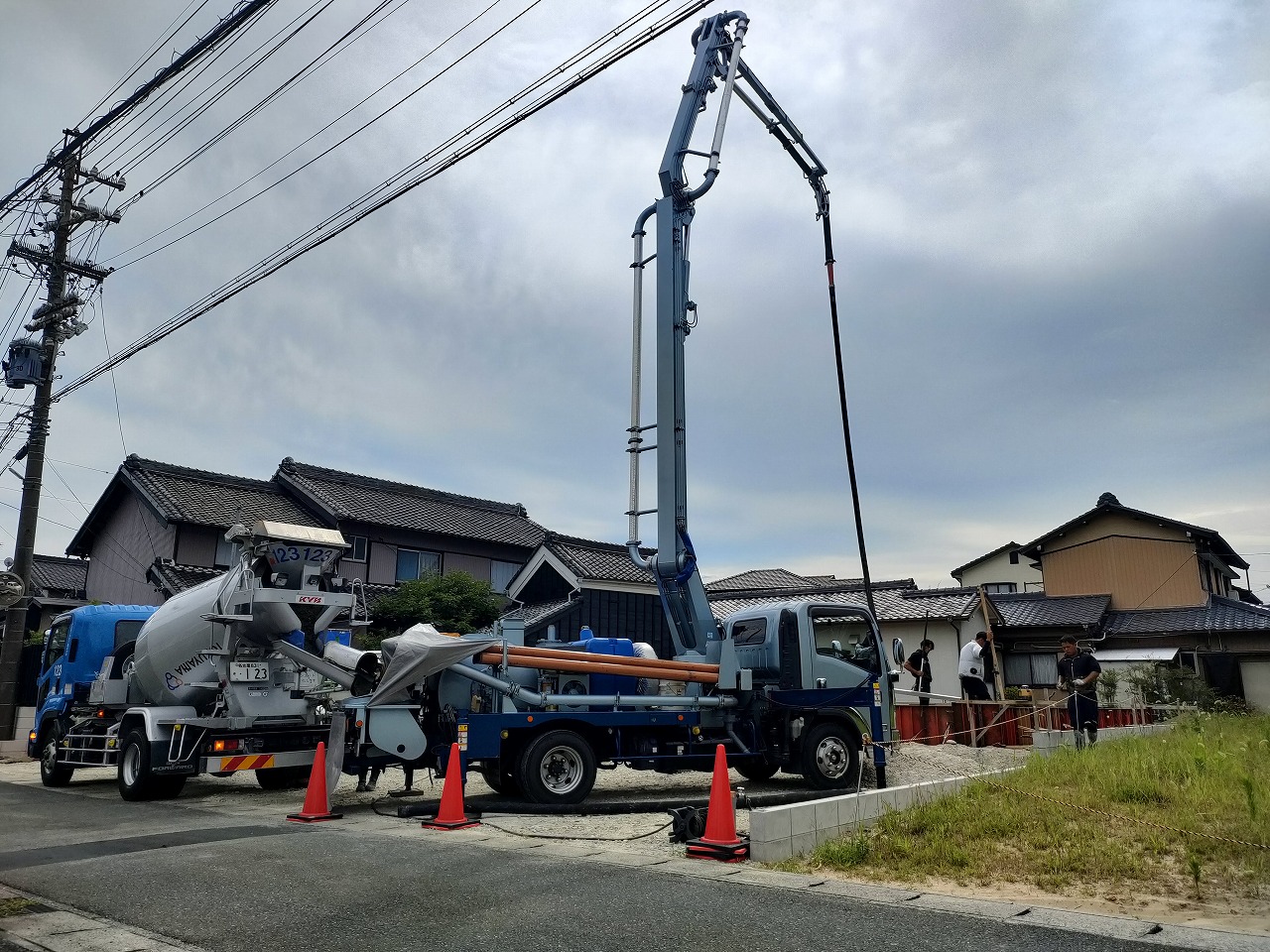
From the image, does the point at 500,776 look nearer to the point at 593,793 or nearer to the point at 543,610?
the point at 593,793

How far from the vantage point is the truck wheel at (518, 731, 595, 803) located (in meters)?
9.81

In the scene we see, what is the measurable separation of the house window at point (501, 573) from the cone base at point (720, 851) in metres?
23.0

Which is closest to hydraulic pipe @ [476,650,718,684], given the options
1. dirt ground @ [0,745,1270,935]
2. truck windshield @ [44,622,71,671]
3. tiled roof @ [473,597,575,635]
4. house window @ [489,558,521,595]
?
dirt ground @ [0,745,1270,935]

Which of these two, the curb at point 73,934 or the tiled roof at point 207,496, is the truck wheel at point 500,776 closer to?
the curb at point 73,934

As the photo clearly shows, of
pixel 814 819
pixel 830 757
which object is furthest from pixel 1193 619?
pixel 814 819

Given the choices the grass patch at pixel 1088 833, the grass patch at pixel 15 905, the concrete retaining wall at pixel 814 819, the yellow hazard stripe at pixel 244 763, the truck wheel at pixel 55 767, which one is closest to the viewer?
the grass patch at pixel 15 905

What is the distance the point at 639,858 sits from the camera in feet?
23.2

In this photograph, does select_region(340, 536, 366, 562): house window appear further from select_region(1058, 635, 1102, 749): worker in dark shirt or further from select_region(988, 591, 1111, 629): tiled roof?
select_region(1058, 635, 1102, 749): worker in dark shirt

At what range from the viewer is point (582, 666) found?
10359mm

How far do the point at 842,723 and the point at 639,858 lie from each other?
5192 mm

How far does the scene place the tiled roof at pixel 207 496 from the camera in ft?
81.1

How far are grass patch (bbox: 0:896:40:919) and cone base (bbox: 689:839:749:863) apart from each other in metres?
4.39

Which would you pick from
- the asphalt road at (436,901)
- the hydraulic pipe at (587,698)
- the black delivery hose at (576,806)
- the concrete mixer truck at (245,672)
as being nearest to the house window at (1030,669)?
the hydraulic pipe at (587,698)

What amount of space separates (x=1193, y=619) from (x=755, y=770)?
70.3 ft
